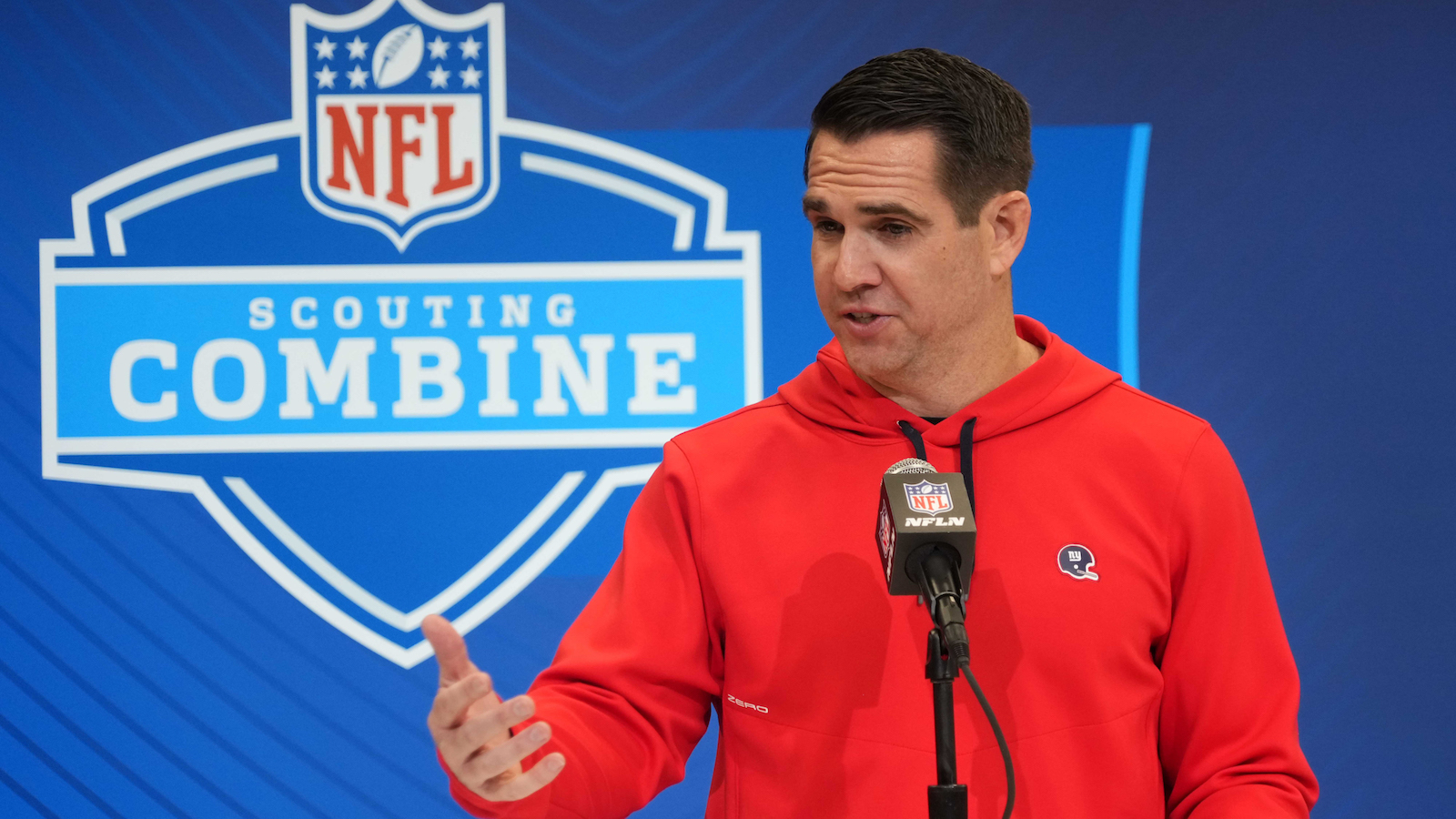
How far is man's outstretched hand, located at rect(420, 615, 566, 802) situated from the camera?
→ 877 millimetres

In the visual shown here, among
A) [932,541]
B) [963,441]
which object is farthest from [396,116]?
[932,541]

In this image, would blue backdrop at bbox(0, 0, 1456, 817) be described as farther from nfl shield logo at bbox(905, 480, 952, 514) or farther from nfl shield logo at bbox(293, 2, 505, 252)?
nfl shield logo at bbox(905, 480, 952, 514)

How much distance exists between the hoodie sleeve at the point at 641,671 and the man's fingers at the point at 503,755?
0.16m

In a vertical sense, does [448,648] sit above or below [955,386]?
below

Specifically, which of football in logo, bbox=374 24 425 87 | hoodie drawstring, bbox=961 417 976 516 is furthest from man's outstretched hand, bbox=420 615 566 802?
football in logo, bbox=374 24 425 87

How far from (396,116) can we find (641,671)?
56.2 inches

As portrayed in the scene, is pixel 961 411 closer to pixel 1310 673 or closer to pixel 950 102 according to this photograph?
pixel 950 102

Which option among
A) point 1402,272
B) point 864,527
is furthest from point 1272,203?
point 864,527

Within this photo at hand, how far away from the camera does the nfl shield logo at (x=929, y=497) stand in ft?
2.85

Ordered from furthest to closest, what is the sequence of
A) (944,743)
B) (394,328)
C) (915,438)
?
1. (394,328)
2. (915,438)
3. (944,743)

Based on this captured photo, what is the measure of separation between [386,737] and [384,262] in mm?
908

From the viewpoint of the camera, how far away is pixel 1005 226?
1.29 metres

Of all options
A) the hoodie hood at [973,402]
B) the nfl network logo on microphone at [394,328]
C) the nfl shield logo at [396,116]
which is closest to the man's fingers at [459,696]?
the hoodie hood at [973,402]

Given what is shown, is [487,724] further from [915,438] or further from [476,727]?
[915,438]
